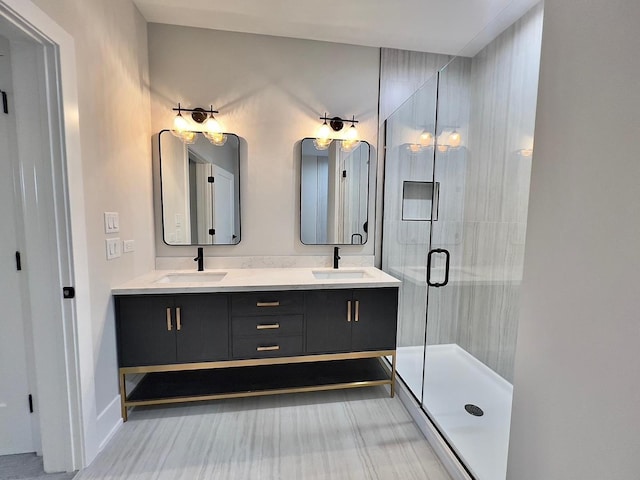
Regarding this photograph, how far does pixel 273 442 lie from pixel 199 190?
190cm

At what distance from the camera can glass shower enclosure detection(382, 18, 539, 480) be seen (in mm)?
2160

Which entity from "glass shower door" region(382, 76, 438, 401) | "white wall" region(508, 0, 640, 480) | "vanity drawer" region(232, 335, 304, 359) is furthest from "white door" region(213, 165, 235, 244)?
"white wall" region(508, 0, 640, 480)

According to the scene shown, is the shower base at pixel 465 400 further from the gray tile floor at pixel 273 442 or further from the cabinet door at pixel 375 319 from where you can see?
the cabinet door at pixel 375 319

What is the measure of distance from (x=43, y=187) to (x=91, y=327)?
0.76 meters

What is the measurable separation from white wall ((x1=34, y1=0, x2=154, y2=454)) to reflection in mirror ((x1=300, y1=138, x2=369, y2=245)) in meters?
1.27

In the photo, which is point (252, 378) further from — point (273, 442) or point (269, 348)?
point (273, 442)

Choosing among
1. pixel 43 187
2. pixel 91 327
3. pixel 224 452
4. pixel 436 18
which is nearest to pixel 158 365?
pixel 91 327

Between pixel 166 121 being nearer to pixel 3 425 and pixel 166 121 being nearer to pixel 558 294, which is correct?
pixel 3 425

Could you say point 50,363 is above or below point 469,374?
above

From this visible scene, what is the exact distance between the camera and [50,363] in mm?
1428

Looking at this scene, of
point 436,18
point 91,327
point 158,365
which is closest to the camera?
point 91,327

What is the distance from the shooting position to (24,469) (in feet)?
4.85

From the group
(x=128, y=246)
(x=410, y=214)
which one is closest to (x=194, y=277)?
(x=128, y=246)

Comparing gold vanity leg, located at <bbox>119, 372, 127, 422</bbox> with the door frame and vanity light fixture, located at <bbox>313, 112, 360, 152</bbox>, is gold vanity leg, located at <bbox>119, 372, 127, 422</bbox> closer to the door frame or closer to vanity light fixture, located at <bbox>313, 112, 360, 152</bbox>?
the door frame
